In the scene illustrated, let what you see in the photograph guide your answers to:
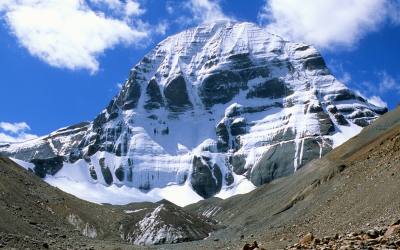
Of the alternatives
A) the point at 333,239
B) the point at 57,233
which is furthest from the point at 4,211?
the point at 333,239

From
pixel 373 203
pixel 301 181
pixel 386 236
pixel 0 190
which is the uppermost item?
pixel 301 181

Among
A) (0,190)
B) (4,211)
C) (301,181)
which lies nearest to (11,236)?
(4,211)

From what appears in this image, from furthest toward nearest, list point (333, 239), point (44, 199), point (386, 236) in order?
point (44, 199)
point (333, 239)
point (386, 236)

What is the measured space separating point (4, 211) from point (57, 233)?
9209mm

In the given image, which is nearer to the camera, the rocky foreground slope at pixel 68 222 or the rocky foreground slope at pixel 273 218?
the rocky foreground slope at pixel 273 218

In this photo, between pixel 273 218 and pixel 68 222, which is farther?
pixel 273 218

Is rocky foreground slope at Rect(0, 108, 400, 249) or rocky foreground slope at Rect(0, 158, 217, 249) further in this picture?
rocky foreground slope at Rect(0, 158, 217, 249)

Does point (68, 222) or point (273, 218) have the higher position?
point (68, 222)

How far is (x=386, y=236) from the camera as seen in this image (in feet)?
99.1

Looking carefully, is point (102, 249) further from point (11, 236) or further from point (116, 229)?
point (116, 229)

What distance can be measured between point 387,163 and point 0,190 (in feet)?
152

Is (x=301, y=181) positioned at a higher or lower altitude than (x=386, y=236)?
higher

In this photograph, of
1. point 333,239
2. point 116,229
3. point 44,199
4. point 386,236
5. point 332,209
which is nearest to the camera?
point 386,236

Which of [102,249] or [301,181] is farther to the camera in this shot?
[301,181]
